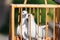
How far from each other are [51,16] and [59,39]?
0.22m

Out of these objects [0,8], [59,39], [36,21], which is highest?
[0,8]

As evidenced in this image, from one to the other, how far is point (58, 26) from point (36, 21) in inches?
6.9

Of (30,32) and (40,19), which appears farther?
(40,19)

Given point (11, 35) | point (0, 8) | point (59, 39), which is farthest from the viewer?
point (0, 8)

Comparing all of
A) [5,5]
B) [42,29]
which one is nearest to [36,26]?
[42,29]

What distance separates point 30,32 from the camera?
1.05m

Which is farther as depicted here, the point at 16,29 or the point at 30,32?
the point at 16,29

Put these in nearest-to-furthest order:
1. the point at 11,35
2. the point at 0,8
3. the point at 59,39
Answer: the point at 11,35
the point at 59,39
the point at 0,8

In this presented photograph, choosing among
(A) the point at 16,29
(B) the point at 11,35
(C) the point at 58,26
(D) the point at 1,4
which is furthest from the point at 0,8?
(C) the point at 58,26

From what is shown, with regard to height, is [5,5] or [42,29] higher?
[5,5]

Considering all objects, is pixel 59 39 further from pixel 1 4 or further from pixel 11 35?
pixel 1 4

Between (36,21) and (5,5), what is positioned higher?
(5,5)

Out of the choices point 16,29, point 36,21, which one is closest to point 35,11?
point 36,21

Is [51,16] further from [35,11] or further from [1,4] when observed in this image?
[1,4]
